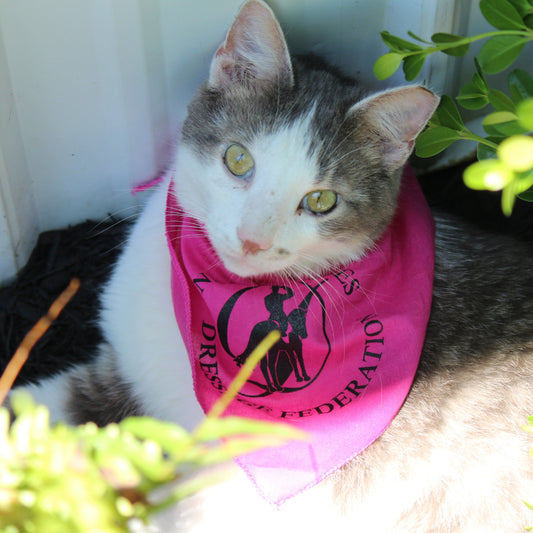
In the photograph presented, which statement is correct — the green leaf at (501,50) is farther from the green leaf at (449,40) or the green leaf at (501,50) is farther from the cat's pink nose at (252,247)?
the cat's pink nose at (252,247)

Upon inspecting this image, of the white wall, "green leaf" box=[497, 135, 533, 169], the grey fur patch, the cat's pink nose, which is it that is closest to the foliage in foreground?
"green leaf" box=[497, 135, 533, 169]

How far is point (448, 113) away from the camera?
1634 mm

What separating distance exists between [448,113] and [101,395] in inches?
59.7

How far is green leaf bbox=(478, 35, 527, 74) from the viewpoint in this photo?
50.6 inches

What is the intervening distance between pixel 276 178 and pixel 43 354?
139cm

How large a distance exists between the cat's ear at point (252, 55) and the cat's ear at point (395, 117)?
262 mm

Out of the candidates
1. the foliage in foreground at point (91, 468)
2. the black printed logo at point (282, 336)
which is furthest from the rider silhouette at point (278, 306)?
the foliage in foreground at point (91, 468)

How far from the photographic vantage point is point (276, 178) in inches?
59.7

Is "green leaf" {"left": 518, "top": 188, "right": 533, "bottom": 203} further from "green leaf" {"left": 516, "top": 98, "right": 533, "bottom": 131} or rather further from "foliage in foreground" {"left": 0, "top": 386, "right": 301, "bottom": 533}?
"foliage in foreground" {"left": 0, "top": 386, "right": 301, "bottom": 533}

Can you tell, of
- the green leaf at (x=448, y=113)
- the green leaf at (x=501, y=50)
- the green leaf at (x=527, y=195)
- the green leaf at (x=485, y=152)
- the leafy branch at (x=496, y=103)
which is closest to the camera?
the leafy branch at (x=496, y=103)

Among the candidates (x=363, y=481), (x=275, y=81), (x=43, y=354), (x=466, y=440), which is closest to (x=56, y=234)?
(x=43, y=354)

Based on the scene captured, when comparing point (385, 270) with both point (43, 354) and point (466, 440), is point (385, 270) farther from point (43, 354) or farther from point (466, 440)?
point (43, 354)

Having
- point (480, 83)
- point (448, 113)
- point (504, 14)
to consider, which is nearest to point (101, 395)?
point (448, 113)

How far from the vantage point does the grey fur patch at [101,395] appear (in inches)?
78.6
